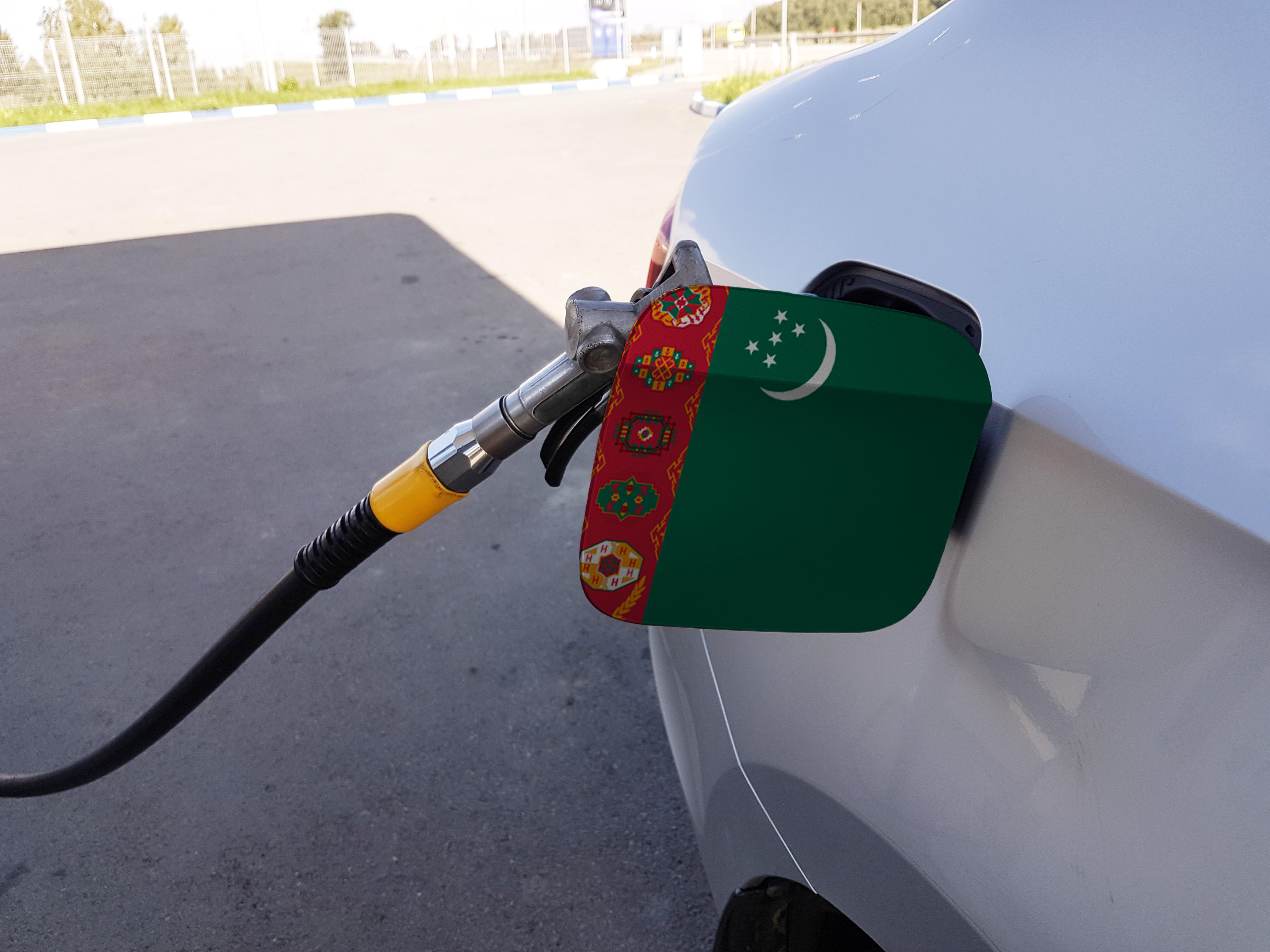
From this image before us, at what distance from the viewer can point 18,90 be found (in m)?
19.5

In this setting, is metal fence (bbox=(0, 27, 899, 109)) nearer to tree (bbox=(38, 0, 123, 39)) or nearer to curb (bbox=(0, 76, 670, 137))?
tree (bbox=(38, 0, 123, 39))

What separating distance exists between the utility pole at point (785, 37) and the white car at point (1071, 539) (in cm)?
1618

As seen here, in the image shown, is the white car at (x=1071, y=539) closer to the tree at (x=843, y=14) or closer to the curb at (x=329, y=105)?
the tree at (x=843, y=14)

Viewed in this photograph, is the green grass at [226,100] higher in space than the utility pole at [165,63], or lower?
lower

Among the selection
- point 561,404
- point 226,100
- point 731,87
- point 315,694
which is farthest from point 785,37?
point 561,404

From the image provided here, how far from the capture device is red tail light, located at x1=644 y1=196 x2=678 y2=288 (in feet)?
5.31

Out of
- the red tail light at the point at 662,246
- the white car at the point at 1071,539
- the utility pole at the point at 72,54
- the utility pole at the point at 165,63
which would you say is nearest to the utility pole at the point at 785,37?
the utility pole at the point at 165,63

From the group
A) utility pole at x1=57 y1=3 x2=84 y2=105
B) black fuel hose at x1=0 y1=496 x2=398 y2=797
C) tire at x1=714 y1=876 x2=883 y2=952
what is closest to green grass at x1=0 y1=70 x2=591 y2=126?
utility pole at x1=57 y1=3 x2=84 y2=105

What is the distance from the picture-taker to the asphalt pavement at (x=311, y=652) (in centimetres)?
195

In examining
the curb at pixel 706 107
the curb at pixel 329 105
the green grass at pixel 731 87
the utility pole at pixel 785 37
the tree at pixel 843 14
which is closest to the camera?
the tree at pixel 843 14

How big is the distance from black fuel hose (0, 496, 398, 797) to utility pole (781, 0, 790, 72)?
16069 mm

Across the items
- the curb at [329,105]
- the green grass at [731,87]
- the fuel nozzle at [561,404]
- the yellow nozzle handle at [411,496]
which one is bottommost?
the curb at [329,105]

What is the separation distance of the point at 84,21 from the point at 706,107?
19.0m

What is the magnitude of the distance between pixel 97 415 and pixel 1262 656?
455cm
